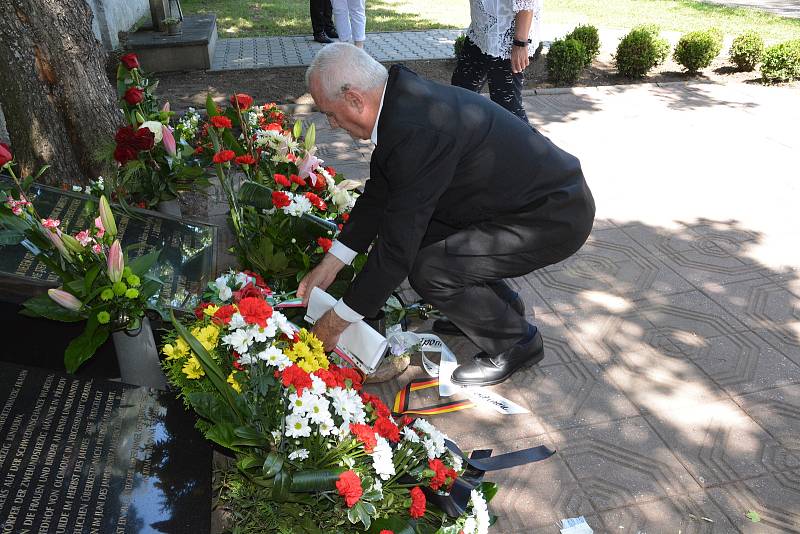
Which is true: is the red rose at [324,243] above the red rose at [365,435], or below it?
above

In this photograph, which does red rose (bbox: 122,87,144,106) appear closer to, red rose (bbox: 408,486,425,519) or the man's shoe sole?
the man's shoe sole

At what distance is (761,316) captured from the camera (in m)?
3.62

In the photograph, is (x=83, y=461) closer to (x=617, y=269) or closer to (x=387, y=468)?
(x=387, y=468)

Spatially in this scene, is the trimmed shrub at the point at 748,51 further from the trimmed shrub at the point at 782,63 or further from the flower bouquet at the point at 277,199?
the flower bouquet at the point at 277,199

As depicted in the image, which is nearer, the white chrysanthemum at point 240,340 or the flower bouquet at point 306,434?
the flower bouquet at point 306,434

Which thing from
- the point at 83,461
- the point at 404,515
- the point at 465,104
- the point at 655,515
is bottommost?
the point at 655,515

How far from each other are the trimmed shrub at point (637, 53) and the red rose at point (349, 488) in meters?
8.13

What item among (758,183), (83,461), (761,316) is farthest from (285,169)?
(758,183)

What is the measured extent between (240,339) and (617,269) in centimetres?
283

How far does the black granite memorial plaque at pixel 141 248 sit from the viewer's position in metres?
2.53

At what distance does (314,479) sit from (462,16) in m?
13.0

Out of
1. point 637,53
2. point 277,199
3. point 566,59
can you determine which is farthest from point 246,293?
point 637,53

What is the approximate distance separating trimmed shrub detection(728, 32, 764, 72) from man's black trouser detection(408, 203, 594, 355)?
24.5ft

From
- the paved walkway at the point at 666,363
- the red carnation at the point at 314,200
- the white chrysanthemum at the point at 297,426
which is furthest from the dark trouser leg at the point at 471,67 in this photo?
the white chrysanthemum at the point at 297,426
